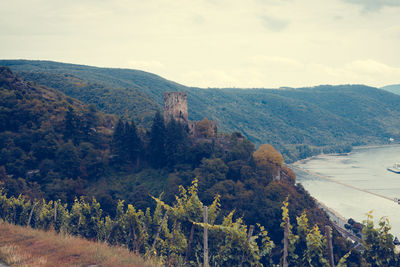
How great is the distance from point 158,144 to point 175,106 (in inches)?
294

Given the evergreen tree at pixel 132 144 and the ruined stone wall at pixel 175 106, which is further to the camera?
the ruined stone wall at pixel 175 106

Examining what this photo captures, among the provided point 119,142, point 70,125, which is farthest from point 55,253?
point 70,125

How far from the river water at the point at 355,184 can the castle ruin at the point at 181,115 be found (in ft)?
130

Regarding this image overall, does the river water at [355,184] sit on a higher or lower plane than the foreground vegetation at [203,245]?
lower

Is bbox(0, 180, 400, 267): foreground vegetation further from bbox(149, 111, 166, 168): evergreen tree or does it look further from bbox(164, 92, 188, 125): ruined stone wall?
bbox(164, 92, 188, 125): ruined stone wall

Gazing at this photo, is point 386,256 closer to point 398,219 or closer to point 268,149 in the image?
A: point 268,149

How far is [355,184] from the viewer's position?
112250 mm

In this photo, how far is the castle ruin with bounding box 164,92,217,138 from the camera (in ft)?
192

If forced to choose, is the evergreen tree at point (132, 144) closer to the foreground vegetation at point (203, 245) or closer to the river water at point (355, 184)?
the foreground vegetation at point (203, 245)

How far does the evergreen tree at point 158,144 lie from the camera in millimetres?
54938

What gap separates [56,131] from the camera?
59000 mm

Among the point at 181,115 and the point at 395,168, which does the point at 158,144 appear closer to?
the point at 181,115

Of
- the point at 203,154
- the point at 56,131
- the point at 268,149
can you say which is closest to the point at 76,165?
the point at 56,131

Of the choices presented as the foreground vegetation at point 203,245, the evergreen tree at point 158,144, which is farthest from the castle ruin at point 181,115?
the foreground vegetation at point 203,245
